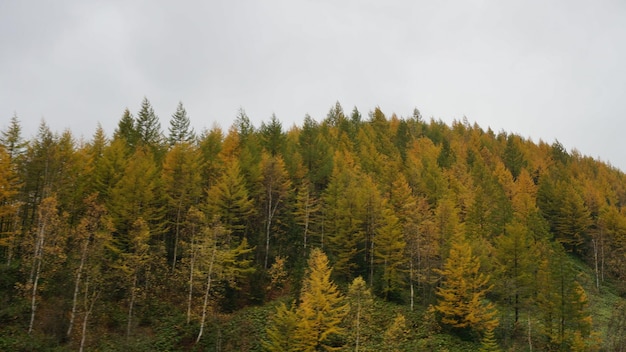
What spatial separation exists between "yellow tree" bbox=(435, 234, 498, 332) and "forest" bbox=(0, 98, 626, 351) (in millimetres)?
156

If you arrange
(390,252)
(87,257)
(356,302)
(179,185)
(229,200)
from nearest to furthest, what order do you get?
(87,257), (356,302), (229,200), (390,252), (179,185)

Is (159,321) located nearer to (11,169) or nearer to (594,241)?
(11,169)

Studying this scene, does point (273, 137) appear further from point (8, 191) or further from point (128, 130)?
point (8, 191)

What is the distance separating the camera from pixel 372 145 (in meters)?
70.0

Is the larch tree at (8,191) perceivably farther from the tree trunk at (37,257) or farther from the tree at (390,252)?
the tree at (390,252)

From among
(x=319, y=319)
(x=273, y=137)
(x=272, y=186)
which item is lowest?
(x=319, y=319)

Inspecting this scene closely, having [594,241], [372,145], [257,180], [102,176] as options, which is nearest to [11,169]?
[102,176]

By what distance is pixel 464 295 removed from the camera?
110 feet

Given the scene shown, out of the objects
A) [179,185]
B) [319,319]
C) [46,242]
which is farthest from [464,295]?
[46,242]

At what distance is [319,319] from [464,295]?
1316 centimetres

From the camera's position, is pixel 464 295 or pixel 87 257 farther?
pixel 464 295

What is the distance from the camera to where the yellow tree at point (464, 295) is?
3306 cm

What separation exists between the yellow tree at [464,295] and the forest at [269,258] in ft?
0.51

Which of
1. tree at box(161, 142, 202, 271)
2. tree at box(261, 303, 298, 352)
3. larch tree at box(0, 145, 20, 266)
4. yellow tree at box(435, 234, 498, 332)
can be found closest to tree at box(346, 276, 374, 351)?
tree at box(261, 303, 298, 352)
